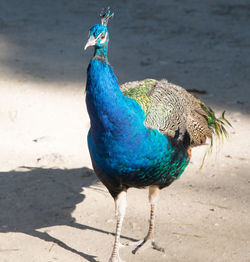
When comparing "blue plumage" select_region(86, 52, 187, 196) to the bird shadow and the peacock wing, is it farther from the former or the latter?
the bird shadow

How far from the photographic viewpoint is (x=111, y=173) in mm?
3109

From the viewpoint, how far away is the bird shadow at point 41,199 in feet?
12.5

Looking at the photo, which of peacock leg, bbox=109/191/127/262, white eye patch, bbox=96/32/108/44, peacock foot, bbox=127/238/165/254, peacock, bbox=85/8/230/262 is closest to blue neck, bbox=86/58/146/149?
peacock, bbox=85/8/230/262

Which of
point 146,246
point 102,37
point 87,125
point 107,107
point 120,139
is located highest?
point 102,37

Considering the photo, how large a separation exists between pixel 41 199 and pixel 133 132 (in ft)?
4.89

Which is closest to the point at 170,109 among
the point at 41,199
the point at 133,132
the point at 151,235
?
the point at 133,132

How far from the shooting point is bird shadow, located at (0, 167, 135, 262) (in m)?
3.81

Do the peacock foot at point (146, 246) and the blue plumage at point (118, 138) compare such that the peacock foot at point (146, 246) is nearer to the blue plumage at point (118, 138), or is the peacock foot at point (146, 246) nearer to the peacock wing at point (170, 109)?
the blue plumage at point (118, 138)

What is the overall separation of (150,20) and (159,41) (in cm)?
104

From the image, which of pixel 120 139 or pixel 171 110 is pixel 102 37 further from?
pixel 171 110

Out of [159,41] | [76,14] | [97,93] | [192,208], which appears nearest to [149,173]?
[97,93]

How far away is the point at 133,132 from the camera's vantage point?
301 centimetres

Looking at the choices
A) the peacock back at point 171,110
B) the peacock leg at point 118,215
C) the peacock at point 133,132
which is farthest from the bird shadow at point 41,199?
the peacock back at point 171,110

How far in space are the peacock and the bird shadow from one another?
27.2 inches
